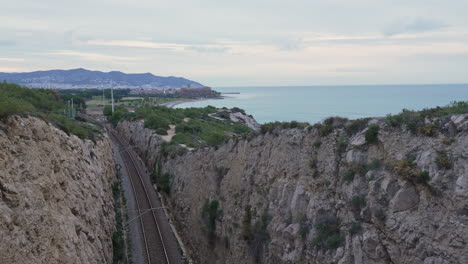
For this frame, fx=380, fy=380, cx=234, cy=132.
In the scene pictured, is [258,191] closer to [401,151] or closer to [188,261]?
[188,261]

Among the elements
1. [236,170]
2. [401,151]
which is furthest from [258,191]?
[401,151]

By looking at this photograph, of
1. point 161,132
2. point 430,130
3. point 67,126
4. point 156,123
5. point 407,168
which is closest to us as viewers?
point 407,168

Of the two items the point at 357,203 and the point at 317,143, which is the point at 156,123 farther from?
the point at 357,203

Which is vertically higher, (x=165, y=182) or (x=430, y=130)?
(x=430, y=130)

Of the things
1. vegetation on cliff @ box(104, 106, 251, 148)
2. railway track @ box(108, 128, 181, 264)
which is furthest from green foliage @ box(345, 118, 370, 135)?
railway track @ box(108, 128, 181, 264)

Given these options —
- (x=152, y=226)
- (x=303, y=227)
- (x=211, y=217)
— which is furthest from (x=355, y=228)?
(x=152, y=226)

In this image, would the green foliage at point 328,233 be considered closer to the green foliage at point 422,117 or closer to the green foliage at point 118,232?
the green foliage at point 422,117
